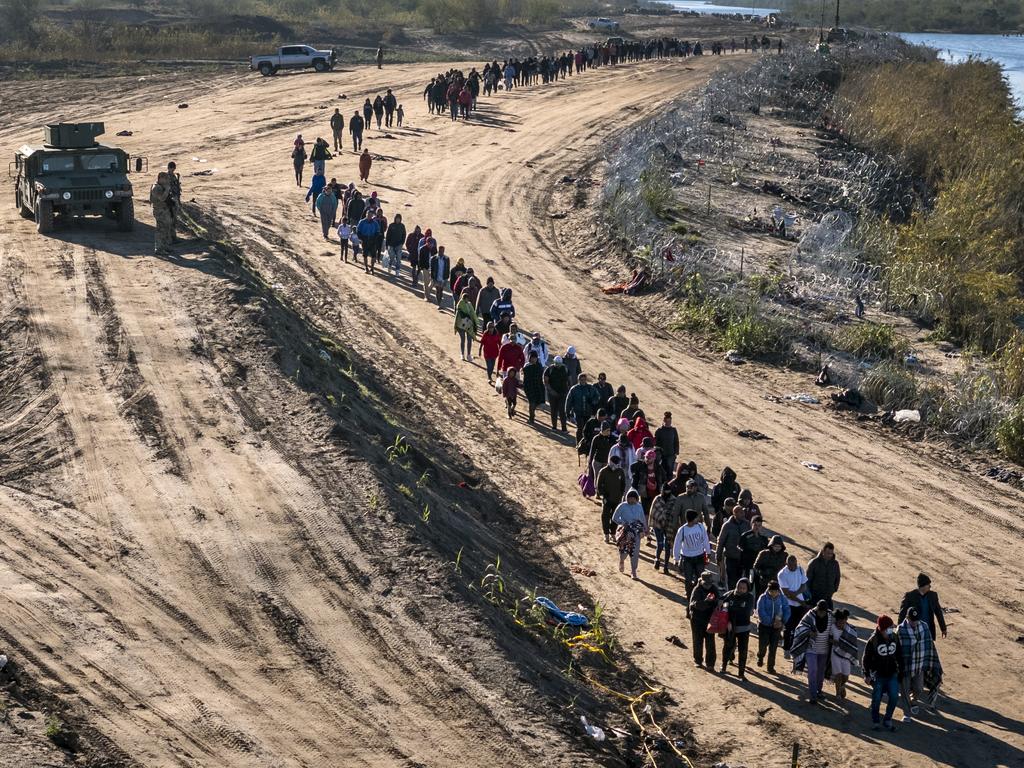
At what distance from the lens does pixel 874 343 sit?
2542 cm

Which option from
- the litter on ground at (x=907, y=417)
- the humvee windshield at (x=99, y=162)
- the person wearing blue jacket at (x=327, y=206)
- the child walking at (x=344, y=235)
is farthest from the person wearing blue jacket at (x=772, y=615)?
the person wearing blue jacket at (x=327, y=206)

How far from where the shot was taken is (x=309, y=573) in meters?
13.5

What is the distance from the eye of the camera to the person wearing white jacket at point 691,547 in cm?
1479

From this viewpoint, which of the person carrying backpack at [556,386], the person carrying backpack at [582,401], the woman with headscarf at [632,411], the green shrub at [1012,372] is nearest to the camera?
the woman with headscarf at [632,411]

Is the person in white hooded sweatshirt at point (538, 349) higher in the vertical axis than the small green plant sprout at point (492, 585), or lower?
higher

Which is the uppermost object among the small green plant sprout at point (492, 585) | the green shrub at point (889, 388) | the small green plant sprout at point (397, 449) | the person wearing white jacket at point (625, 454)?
the person wearing white jacket at point (625, 454)

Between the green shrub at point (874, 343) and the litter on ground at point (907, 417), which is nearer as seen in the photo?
the litter on ground at point (907, 417)

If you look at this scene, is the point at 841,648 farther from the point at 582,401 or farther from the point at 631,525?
the point at 582,401

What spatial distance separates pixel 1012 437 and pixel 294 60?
4455 cm

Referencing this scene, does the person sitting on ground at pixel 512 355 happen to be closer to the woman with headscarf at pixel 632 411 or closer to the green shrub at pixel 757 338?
the woman with headscarf at pixel 632 411

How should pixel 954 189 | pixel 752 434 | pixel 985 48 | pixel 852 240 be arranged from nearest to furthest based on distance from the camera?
pixel 752 434
pixel 852 240
pixel 954 189
pixel 985 48

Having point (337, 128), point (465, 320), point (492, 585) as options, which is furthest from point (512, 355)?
point (337, 128)

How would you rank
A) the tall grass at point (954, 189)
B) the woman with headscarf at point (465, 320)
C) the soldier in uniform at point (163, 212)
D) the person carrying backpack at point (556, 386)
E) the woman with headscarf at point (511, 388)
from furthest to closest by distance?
the tall grass at point (954, 189) → the soldier in uniform at point (163, 212) → the woman with headscarf at point (465, 320) → the woman with headscarf at point (511, 388) → the person carrying backpack at point (556, 386)

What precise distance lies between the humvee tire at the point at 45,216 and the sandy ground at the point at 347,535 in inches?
10.3
